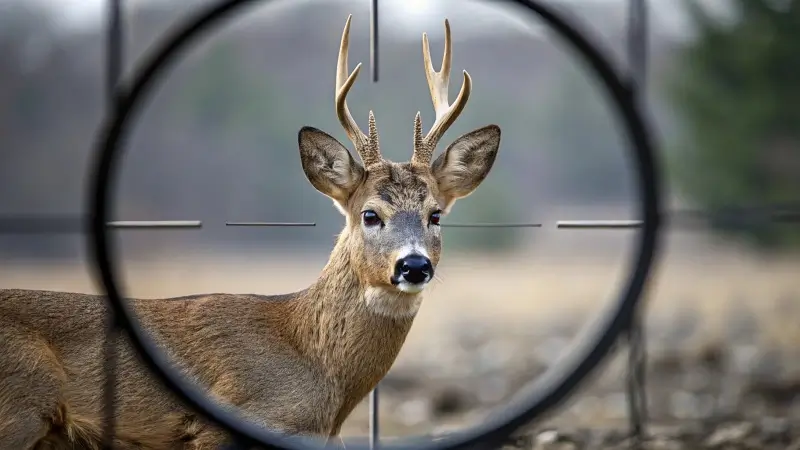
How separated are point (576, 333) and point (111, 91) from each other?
18.0 meters

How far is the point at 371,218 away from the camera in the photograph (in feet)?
22.7

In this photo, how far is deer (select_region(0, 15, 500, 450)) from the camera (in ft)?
21.7

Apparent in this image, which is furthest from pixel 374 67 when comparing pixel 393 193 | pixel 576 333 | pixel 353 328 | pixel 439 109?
pixel 576 333

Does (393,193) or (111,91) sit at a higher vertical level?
(111,91)

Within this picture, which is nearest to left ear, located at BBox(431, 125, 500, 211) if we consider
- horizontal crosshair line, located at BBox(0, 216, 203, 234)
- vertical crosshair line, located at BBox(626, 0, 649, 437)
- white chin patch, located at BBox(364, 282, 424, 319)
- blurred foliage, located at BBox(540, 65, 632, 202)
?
white chin patch, located at BBox(364, 282, 424, 319)

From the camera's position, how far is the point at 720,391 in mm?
14773

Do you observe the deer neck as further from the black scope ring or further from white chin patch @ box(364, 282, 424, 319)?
the black scope ring

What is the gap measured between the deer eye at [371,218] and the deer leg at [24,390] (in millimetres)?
1752

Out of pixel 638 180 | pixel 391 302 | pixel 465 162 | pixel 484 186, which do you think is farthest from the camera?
pixel 484 186

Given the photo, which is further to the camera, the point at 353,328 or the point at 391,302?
the point at 353,328

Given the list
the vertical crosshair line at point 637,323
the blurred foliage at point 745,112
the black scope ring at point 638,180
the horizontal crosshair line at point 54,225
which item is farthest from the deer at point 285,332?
the blurred foliage at point 745,112

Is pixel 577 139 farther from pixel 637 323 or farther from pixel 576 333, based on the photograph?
pixel 637 323

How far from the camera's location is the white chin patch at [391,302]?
22.7 feet

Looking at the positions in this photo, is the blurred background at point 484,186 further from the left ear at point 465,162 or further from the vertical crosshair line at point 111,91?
the vertical crosshair line at point 111,91
